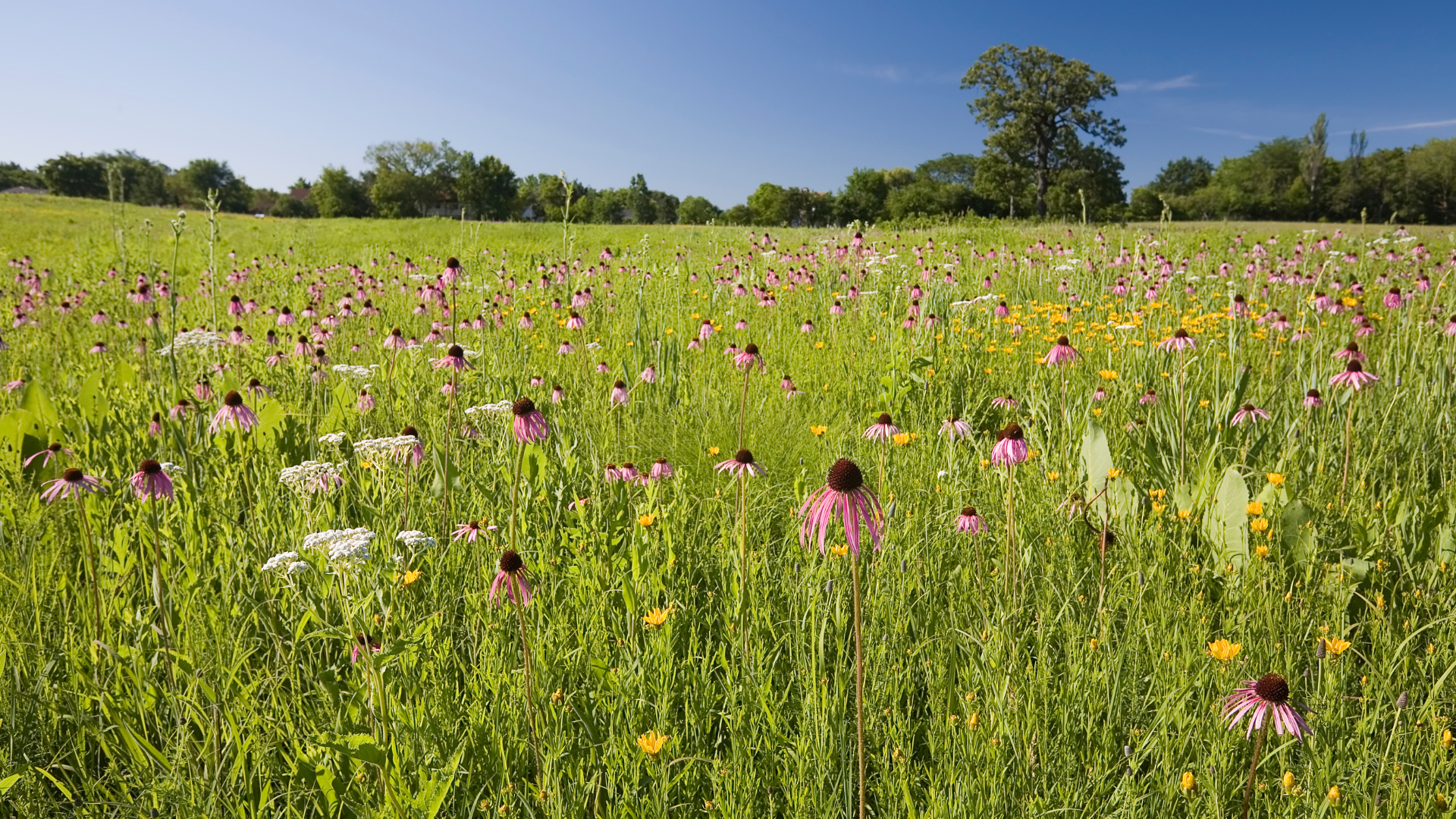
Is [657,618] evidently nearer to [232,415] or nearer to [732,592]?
[732,592]

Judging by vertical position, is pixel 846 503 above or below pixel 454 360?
below

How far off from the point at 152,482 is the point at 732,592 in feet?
4.49

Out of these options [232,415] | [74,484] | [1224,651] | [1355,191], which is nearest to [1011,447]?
[1224,651]

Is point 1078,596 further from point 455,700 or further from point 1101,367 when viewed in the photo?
point 1101,367

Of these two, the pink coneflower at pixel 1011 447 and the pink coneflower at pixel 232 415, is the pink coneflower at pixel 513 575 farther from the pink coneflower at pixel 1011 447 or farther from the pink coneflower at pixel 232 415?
the pink coneflower at pixel 232 415

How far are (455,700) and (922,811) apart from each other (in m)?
0.95

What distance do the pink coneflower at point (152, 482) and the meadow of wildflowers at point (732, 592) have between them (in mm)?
22

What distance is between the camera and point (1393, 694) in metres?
1.49

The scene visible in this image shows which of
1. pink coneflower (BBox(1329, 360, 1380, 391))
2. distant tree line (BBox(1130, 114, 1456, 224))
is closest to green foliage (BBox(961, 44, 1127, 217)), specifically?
distant tree line (BBox(1130, 114, 1456, 224))

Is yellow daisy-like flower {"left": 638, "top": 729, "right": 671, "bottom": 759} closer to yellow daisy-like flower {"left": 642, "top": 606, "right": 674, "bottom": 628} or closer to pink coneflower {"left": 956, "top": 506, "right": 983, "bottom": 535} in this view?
yellow daisy-like flower {"left": 642, "top": 606, "right": 674, "bottom": 628}

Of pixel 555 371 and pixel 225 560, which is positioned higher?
pixel 555 371

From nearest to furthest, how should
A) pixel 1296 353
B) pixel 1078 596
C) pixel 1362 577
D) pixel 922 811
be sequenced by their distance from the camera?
pixel 922 811
pixel 1078 596
pixel 1362 577
pixel 1296 353

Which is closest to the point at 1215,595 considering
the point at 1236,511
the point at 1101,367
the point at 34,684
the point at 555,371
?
the point at 1236,511

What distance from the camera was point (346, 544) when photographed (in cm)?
133
